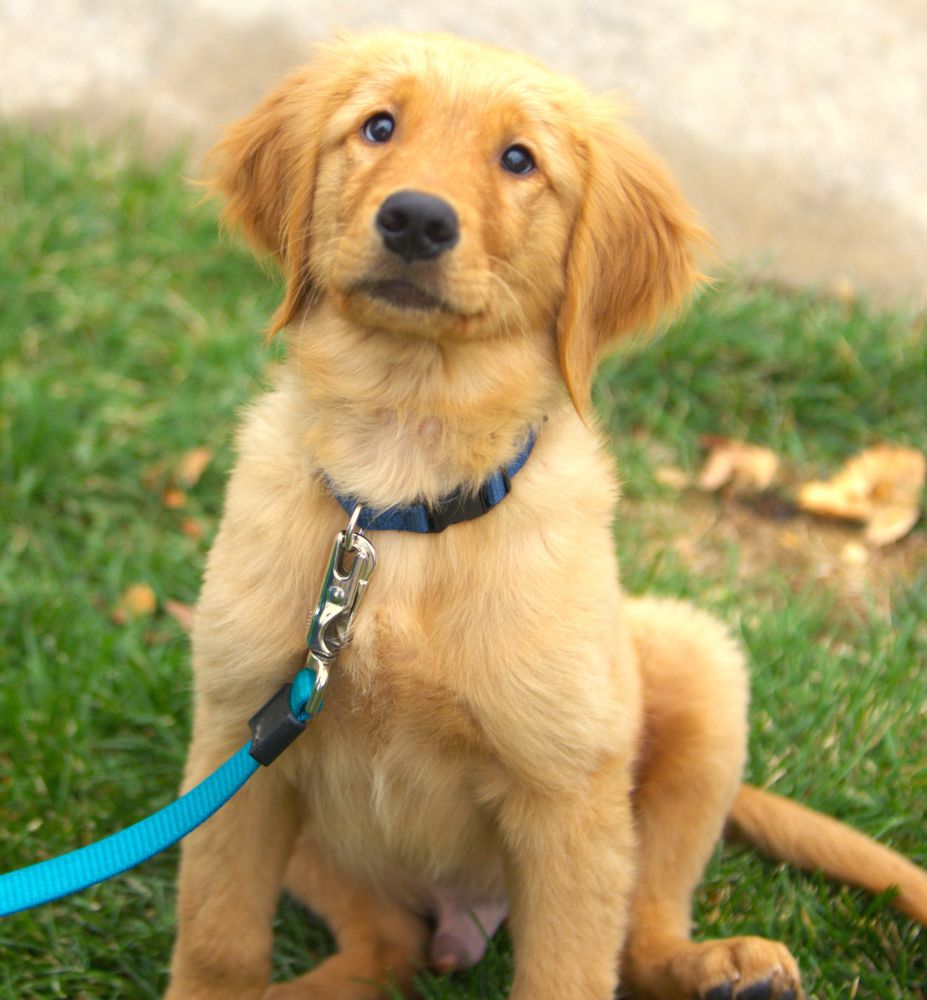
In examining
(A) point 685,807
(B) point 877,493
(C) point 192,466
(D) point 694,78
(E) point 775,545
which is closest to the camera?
(A) point 685,807

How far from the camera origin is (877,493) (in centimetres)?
439

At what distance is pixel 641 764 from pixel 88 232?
10.7 ft

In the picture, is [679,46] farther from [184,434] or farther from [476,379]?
[476,379]

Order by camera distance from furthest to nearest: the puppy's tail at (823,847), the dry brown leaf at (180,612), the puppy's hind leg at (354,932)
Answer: the dry brown leaf at (180,612) < the puppy's tail at (823,847) < the puppy's hind leg at (354,932)

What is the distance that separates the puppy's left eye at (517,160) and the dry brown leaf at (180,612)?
177 centimetres

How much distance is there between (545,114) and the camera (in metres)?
2.39

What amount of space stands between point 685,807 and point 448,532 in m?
0.87

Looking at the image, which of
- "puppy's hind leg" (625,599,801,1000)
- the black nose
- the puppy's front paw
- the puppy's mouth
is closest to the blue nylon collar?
the puppy's mouth

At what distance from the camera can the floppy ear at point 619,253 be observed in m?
2.44

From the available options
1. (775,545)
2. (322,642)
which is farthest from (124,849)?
(775,545)

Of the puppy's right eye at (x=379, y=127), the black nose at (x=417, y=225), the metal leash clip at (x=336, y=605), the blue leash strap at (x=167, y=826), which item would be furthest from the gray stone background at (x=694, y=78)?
the blue leash strap at (x=167, y=826)

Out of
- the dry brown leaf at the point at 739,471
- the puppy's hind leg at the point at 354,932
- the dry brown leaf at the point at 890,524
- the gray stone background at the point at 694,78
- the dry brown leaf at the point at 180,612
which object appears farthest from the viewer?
the gray stone background at the point at 694,78

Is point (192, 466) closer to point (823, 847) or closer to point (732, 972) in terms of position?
point (823, 847)

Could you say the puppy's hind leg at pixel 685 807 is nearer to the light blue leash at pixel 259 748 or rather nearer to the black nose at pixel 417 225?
the light blue leash at pixel 259 748
